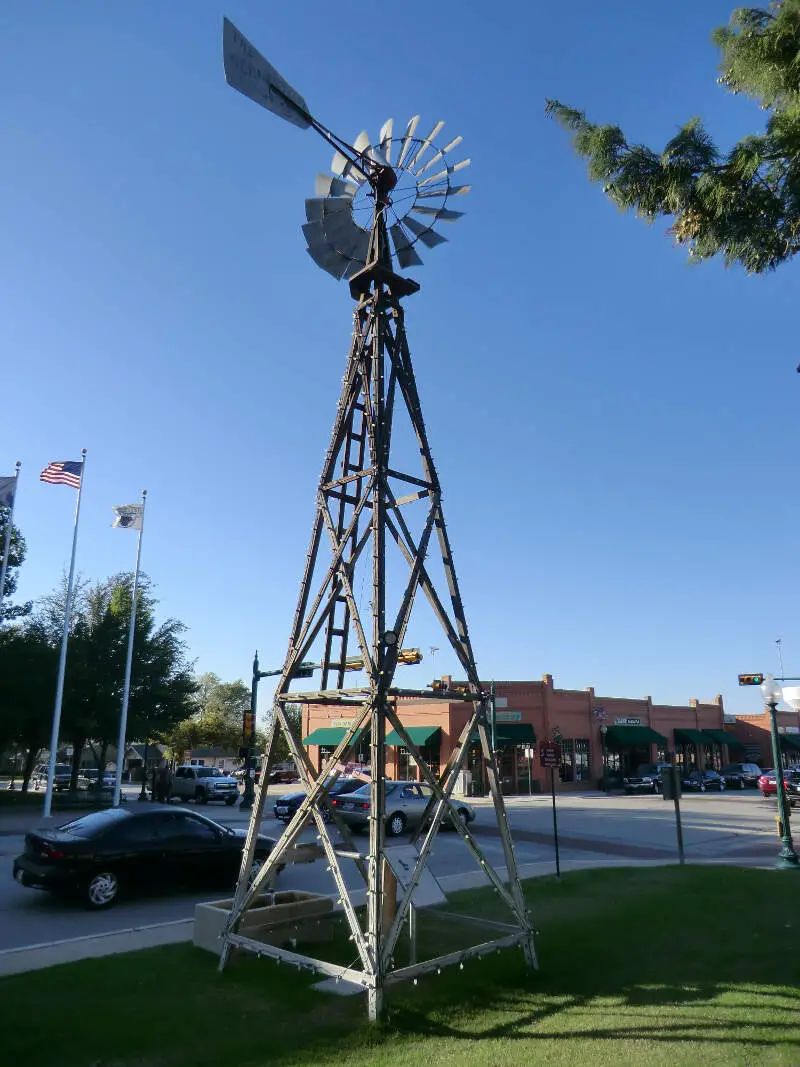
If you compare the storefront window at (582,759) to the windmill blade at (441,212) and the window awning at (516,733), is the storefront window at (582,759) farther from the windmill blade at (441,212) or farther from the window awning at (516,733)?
the windmill blade at (441,212)

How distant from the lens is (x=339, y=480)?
8547 mm

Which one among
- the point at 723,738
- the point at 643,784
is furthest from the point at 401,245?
the point at 723,738

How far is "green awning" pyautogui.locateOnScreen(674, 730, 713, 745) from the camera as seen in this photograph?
170 ft

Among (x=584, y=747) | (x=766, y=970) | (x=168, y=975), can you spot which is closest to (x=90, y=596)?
(x=584, y=747)

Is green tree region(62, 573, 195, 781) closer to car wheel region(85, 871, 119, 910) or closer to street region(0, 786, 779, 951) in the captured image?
street region(0, 786, 779, 951)

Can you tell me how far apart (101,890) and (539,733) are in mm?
33628

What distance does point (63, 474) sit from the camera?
25.8m

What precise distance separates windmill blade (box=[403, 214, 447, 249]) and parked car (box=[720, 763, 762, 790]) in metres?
46.9

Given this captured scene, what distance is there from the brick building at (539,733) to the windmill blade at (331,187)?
98.2 feet

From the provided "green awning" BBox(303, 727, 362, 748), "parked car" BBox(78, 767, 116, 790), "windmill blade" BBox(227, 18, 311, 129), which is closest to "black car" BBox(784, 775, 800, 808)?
"green awning" BBox(303, 727, 362, 748)

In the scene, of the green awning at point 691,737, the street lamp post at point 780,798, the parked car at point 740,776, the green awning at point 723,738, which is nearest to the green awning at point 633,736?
the green awning at point 691,737

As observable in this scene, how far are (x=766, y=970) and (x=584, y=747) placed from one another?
128ft

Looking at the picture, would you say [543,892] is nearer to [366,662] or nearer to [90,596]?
[366,662]

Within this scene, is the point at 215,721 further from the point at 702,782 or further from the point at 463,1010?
the point at 463,1010
